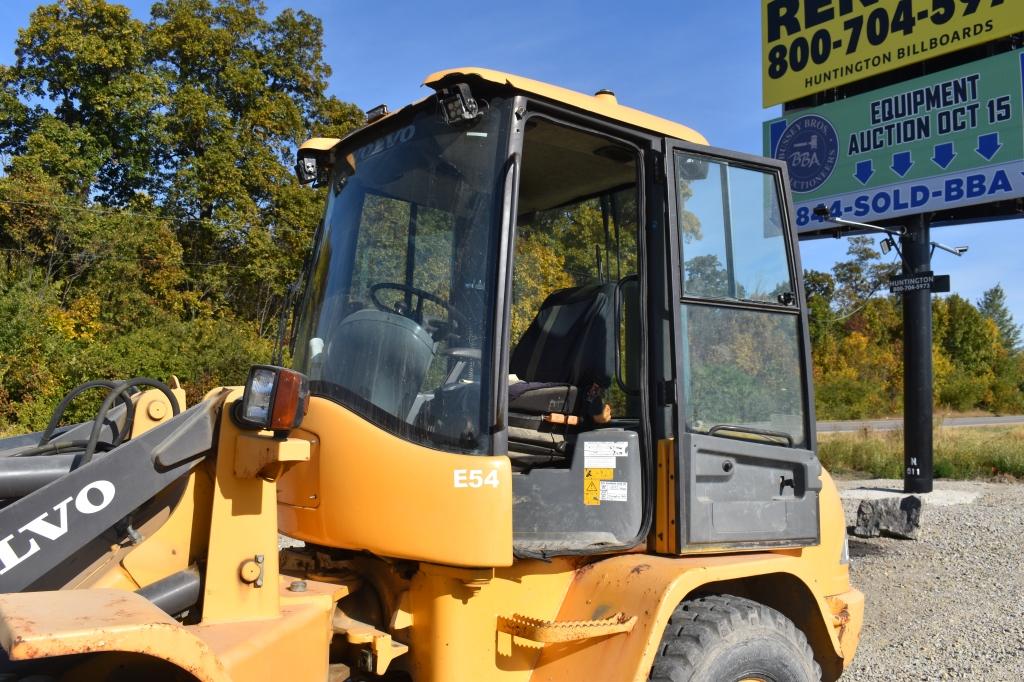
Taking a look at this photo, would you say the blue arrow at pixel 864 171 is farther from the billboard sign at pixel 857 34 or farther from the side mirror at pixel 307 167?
the side mirror at pixel 307 167

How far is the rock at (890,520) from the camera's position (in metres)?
8.73

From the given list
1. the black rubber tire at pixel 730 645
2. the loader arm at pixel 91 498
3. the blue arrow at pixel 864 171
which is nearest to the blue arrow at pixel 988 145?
the blue arrow at pixel 864 171

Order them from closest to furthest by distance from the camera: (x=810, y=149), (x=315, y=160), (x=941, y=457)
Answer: (x=315, y=160) < (x=810, y=149) < (x=941, y=457)

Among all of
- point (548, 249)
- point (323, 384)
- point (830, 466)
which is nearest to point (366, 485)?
point (323, 384)

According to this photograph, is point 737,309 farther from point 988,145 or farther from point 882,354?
point 882,354

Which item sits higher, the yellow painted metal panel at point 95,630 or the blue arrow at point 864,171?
the blue arrow at point 864,171

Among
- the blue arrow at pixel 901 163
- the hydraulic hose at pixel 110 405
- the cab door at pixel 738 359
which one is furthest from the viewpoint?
the blue arrow at pixel 901 163

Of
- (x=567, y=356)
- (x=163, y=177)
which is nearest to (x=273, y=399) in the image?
(x=567, y=356)

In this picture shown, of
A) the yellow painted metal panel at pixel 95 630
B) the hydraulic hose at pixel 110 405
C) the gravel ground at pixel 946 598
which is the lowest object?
the gravel ground at pixel 946 598

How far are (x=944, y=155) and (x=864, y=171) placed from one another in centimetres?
119

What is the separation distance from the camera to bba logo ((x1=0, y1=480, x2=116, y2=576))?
2.12 meters

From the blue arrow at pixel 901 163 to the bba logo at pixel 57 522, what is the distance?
12.8 meters

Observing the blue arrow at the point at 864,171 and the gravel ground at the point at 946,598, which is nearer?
the gravel ground at the point at 946,598

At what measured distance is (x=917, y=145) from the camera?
1255 centimetres
